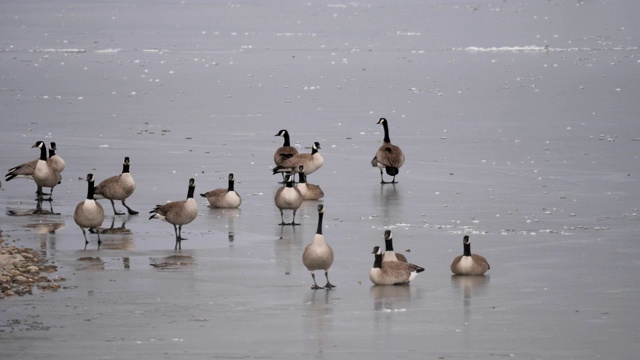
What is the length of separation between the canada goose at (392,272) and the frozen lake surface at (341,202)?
143 millimetres

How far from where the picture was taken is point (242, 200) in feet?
57.9

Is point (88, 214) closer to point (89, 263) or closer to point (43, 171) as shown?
point (89, 263)

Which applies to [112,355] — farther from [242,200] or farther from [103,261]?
[242,200]

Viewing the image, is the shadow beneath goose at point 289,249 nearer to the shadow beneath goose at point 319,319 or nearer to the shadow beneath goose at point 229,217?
the shadow beneath goose at point 229,217

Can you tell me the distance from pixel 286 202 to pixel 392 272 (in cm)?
362

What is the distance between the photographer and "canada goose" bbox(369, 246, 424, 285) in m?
12.0

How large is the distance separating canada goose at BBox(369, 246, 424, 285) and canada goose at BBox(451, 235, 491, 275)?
0.56m

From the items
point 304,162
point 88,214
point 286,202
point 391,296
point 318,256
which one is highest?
point 304,162

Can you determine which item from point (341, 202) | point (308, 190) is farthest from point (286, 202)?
point (341, 202)

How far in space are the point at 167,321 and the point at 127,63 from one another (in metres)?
33.0

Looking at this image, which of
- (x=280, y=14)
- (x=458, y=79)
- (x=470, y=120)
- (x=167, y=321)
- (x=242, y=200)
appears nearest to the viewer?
(x=167, y=321)

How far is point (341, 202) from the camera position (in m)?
17.4

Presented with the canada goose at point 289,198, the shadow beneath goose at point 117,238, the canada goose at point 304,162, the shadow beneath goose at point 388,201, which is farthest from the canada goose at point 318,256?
the canada goose at point 304,162

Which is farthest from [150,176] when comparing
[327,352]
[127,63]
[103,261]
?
[127,63]
